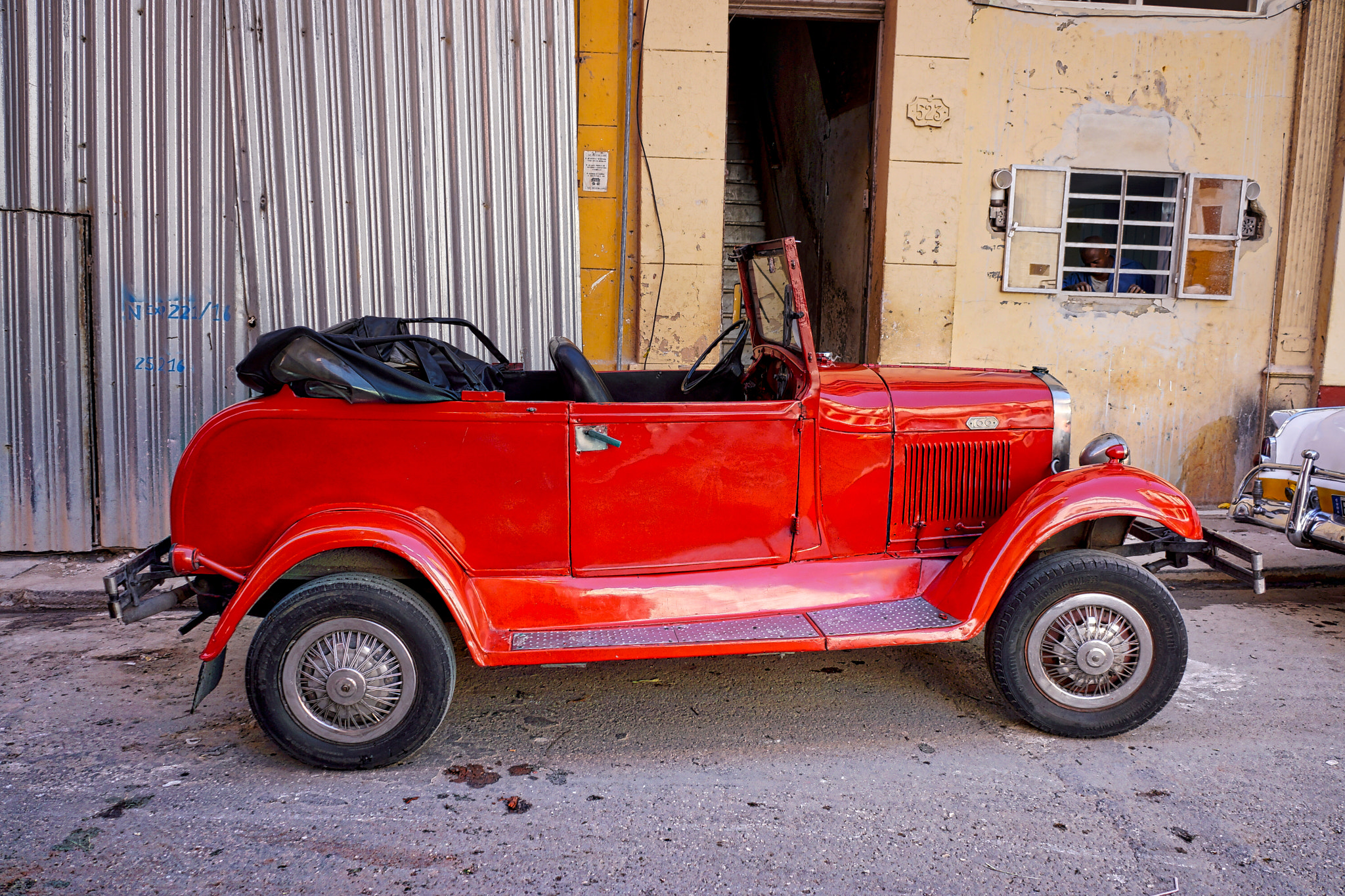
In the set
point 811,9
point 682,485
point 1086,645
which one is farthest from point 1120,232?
point 682,485

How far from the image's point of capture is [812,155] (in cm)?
912

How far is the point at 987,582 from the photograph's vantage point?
3.12 meters

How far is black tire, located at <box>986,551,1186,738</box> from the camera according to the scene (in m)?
3.12

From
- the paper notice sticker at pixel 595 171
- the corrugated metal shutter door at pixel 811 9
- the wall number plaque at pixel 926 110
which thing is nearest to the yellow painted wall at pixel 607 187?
the paper notice sticker at pixel 595 171

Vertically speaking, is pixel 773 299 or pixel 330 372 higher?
pixel 773 299

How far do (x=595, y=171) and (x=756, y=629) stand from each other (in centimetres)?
428

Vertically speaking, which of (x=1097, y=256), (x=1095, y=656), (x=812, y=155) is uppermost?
(x=812, y=155)

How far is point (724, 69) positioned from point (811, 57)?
11.2 ft

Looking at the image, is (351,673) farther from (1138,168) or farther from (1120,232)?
(1138,168)

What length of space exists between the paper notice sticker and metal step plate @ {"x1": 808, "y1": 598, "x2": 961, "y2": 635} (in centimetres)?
412

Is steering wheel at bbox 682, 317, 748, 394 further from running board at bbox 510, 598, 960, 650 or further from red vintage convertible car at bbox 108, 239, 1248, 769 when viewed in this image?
running board at bbox 510, 598, 960, 650

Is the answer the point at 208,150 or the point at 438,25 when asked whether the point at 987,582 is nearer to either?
the point at 438,25

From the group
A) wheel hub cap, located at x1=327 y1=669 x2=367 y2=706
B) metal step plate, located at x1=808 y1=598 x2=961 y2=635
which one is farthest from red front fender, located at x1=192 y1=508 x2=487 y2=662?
metal step plate, located at x1=808 y1=598 x2=961 y2=635

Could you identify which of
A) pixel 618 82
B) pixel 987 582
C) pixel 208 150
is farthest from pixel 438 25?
pixel 987 582
